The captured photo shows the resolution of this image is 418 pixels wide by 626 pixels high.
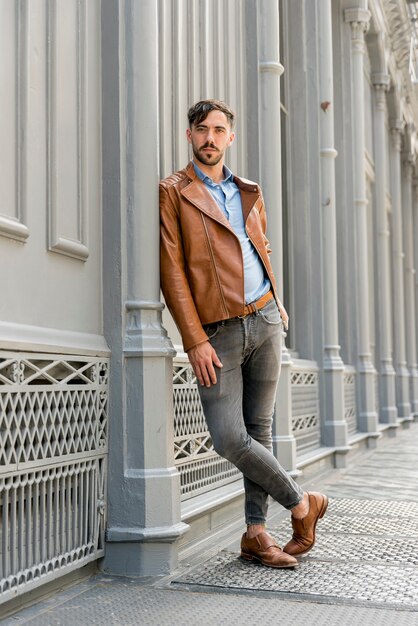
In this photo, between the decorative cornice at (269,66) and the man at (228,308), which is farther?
Result: the decorative cornice at (269,66)

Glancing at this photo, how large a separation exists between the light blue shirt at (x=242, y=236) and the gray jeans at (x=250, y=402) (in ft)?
0.34

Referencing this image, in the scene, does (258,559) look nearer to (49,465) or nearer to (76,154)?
(49,465)

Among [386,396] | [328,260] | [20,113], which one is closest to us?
[20,113]

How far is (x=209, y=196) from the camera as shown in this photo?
13.8 feet

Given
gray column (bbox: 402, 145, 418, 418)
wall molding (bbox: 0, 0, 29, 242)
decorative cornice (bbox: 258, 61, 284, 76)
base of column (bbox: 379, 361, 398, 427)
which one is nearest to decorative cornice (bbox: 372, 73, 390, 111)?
base of column (bbox: 379, 361, 398, 427)

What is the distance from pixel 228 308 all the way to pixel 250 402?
0.56 m

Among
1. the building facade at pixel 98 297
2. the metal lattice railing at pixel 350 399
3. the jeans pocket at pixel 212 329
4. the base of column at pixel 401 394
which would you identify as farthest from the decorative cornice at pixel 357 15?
the jeans pocket at pixel 212 329

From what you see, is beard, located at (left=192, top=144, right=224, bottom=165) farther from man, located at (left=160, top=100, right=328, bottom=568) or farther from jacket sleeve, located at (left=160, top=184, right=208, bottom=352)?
jacket sleeve, located at (left=160, top=184, right=208, bottom=352)

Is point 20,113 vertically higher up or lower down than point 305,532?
higher up

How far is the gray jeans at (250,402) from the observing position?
13.6 feet

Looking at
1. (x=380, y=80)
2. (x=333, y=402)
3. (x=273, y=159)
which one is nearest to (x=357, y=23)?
(x=380, y=80)

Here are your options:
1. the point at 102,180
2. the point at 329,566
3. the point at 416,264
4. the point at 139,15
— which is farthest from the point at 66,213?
the point at 416,264

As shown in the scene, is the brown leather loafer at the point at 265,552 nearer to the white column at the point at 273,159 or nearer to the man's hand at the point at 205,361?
the man's hand at the point at 205,361

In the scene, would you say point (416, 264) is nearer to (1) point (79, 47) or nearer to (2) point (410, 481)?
(2) point (410, 481)
